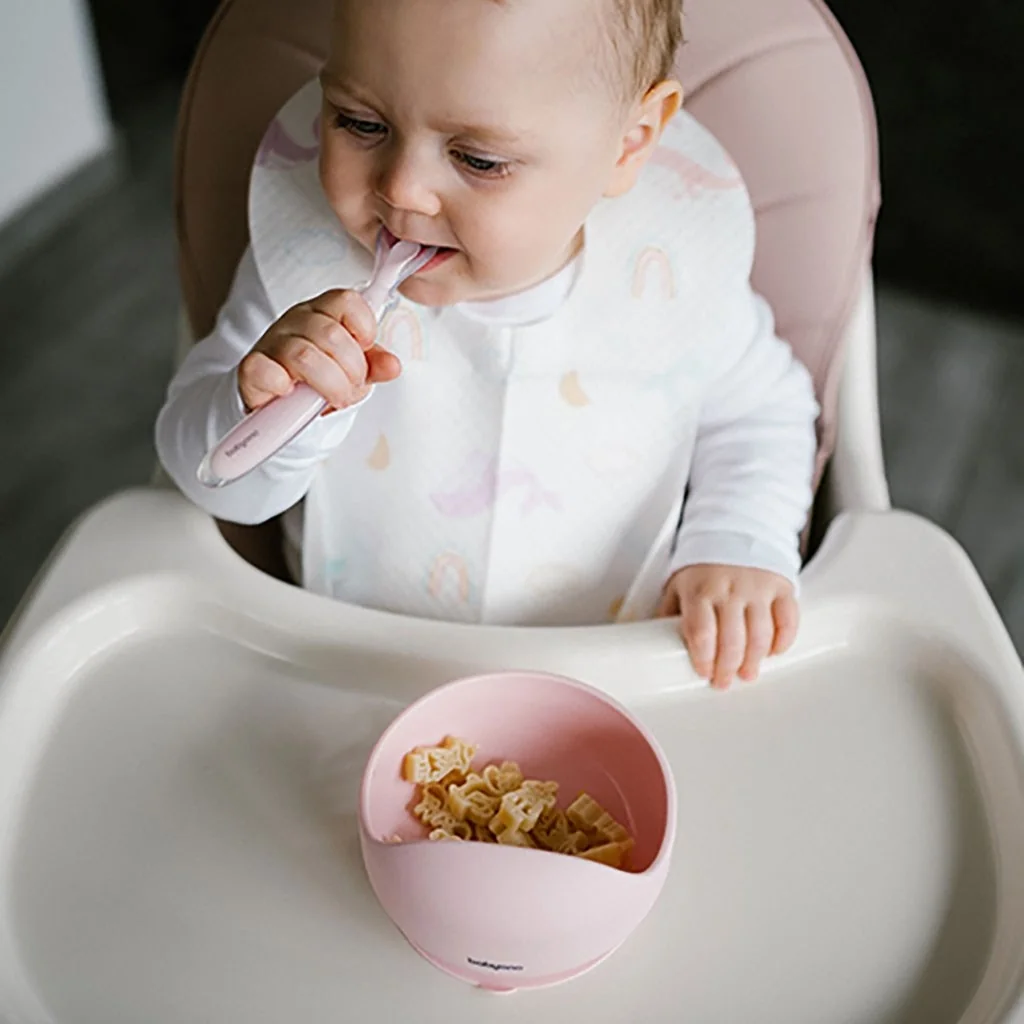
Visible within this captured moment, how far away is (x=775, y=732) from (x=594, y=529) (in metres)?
0.22

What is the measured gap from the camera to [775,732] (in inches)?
30.1

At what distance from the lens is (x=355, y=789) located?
28.8 inches

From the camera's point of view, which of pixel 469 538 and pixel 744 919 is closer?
pixel 744 919

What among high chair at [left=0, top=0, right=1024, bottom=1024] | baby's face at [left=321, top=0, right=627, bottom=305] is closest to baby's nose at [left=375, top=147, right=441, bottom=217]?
baby's face at [left=321, top=0, right=627, bottom=305]

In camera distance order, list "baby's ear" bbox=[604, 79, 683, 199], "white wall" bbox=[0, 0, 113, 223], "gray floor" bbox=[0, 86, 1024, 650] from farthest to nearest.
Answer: "white wall" bbox=[0, 0, 113, 223]
"gray floor" bbox=[0, 86, 1024, 650]
"baby's ear" bbox=[604, 79, 683, 199]

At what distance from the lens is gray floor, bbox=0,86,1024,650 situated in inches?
68.4

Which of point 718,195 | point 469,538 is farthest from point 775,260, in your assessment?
point 469,538

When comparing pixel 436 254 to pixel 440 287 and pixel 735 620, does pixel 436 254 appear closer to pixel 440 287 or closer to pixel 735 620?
pixel 440 287

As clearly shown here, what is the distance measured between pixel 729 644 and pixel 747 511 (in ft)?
0.39

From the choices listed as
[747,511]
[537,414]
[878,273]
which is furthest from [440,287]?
[878,273]

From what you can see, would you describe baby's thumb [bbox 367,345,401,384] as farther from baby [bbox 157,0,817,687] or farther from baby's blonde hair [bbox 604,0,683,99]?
baby's blonde hair [bbox 604,0,683,99]

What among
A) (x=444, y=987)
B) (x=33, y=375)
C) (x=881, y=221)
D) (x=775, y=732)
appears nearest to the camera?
(x=444, y=987)

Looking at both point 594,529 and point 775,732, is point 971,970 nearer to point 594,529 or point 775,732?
point 775,732

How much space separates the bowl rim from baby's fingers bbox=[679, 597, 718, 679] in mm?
106
